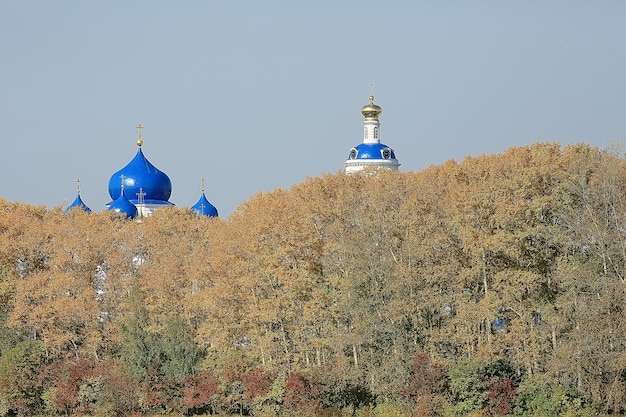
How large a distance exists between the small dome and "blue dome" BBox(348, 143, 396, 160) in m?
2.72

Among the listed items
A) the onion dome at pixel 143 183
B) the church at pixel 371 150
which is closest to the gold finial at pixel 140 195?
the onion dome at pixel 143 183

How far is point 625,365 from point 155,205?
56.6m

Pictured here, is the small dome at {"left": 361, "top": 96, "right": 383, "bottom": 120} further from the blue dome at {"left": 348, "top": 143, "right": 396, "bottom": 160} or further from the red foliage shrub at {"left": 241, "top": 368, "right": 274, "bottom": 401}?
the red foliage shrub at {"left": 241, "top": 368, "right": 274, "bottom": 401}

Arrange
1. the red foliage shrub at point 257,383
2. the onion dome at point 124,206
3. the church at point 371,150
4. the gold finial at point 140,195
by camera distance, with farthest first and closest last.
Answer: the church at point 371,150
the gold finial at point 140,195
the onion dome at point 124,206
the red foliage shrub at point 257,383

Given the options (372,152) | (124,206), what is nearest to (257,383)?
(124,206)

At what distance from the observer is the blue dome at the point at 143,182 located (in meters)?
97.9

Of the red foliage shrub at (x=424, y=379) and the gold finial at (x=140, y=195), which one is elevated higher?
the gold finial at (x=140, y=195)

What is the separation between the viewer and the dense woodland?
46.8 metres

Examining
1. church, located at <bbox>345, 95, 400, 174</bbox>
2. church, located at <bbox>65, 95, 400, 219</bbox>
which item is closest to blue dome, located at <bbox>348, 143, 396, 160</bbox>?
church, located at <bbox>345, 95, 400, 174</bbox>

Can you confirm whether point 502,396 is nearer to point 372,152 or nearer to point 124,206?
point 124,206

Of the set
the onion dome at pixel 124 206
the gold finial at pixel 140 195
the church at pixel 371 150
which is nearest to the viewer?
the onion dome at pixel 124 206

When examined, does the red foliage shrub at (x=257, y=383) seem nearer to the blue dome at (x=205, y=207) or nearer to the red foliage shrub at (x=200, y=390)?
the red foliage shrub at (x=200, y=390)

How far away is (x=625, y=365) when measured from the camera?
4484 cm

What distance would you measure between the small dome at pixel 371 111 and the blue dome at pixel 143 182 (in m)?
19.2
